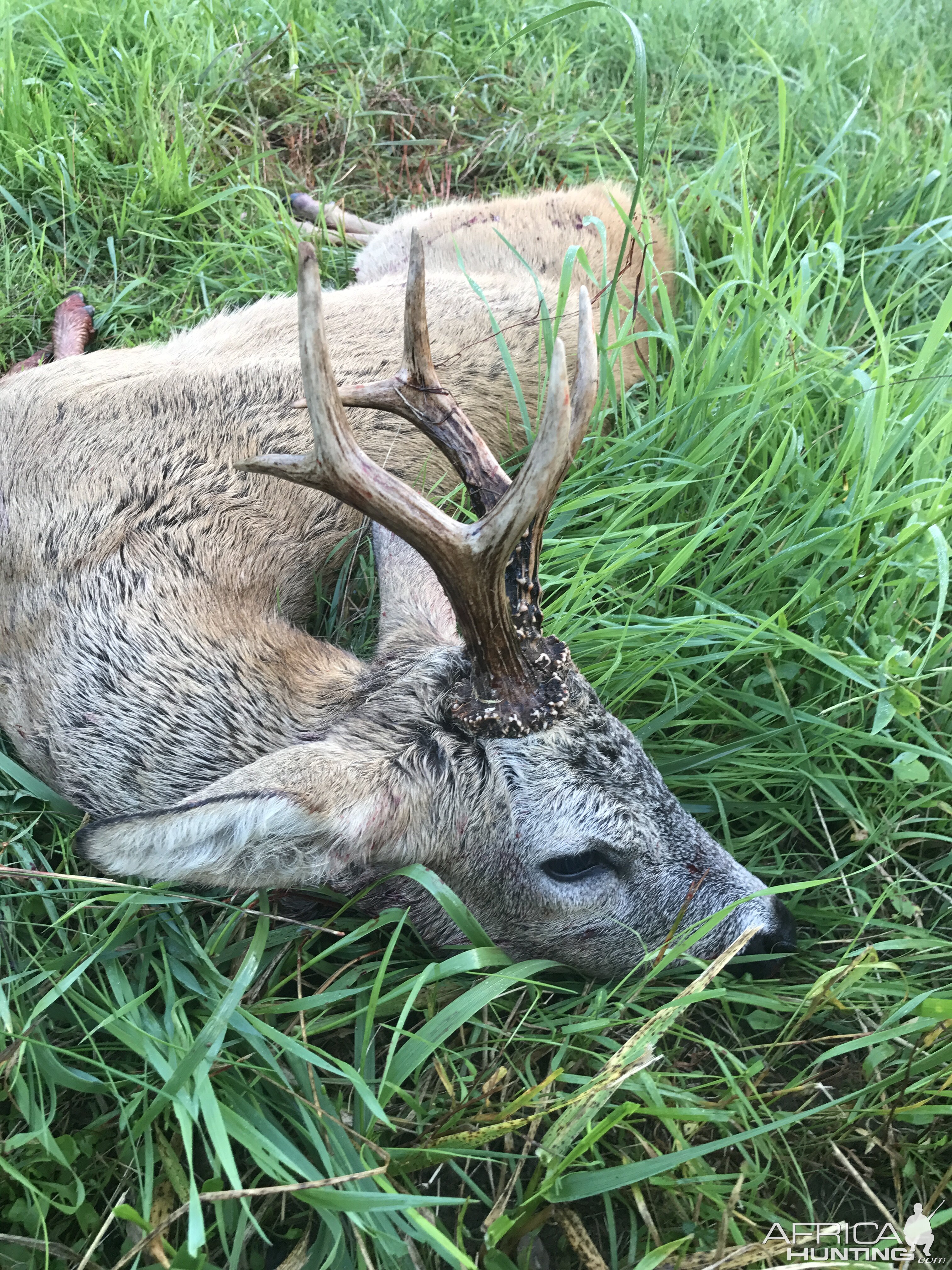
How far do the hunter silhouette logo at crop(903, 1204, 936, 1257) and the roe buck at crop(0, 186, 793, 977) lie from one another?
70cm

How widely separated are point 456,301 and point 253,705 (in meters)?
1.97

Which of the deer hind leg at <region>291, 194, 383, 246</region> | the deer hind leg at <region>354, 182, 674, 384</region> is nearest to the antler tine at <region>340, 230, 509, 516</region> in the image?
the deer hind leg at <region>354, 182, 674, 384</region>

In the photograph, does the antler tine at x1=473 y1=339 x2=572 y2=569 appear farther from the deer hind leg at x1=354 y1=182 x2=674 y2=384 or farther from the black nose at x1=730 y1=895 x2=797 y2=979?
the deer hind leg at x1=354 y1=182 x2=674 y2=384

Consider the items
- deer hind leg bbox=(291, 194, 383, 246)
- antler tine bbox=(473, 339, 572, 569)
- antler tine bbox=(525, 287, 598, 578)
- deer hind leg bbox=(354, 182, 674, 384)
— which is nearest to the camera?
antler tine bbox=(473, 339, 572, 569)

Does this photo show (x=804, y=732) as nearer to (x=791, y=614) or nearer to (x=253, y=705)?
(x=791, y=614)

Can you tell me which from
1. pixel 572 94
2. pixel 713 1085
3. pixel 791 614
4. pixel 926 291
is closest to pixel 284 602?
pixel 791 614

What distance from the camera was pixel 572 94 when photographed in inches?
232

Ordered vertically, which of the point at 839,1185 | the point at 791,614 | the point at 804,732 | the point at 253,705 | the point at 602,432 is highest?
the point at 602,432

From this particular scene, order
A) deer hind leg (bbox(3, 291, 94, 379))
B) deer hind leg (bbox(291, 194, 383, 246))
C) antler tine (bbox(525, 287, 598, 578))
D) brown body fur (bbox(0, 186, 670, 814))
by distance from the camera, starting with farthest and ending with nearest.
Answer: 1. deer hind leg (bbox(291, 194, 383, 246))
2. deer hind leg (bbox(3, 291, 94, 379))
3. brown body fur (bbox(0, 186, 670, 814))
4. antler tine (bbox(525, 287, 598, 578))

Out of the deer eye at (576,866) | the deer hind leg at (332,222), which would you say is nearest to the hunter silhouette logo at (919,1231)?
the deer eye at (576,866)

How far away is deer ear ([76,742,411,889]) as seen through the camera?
226 cm

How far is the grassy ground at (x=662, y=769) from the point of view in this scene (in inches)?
92.5

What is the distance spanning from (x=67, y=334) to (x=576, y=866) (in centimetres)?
341

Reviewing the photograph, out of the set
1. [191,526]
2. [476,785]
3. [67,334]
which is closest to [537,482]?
[476,785]
